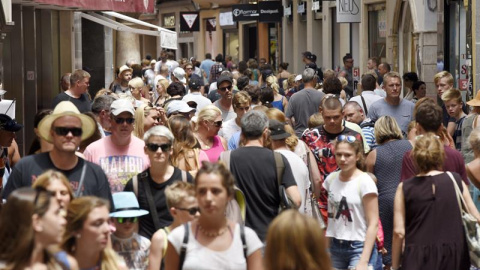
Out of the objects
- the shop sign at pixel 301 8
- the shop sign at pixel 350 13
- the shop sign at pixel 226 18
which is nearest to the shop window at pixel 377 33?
the shop sign at pixel 350 13

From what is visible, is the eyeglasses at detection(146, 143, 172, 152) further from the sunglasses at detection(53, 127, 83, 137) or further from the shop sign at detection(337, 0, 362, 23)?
the shop sign at detection(337, 0, 362, 23)

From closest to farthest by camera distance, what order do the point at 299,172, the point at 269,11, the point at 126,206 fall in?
the point at 126,206 → the point at 299,172 → the point at 269,11

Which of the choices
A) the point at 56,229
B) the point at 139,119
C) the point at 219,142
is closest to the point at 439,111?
the point at 219,142

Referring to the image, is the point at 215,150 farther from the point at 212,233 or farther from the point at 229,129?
the point at 212,233

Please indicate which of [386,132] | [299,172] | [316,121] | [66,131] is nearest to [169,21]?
[316,121]

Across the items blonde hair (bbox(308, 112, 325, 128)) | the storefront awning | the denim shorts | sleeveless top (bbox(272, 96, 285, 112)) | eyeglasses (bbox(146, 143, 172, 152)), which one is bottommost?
the denim shorts

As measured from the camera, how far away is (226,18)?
5212cm

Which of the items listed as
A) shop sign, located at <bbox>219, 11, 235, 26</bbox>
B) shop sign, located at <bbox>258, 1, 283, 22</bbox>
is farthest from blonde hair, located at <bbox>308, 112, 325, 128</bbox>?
shop sign, located at <bbox>219, 11, 235, 26</bbox>

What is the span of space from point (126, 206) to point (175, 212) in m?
0.39

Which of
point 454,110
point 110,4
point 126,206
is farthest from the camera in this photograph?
point 110,4

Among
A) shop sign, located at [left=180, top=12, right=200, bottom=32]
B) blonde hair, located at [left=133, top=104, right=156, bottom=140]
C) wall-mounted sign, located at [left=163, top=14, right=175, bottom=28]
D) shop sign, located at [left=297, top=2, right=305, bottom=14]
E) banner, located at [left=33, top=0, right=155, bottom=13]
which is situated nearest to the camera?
blonde hair, located at [left=133, top=104, right=156, bottom=140]

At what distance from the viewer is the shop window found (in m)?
29.1

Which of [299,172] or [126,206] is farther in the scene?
[299,172]

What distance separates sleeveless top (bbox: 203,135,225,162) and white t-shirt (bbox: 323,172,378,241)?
153 centimetres
